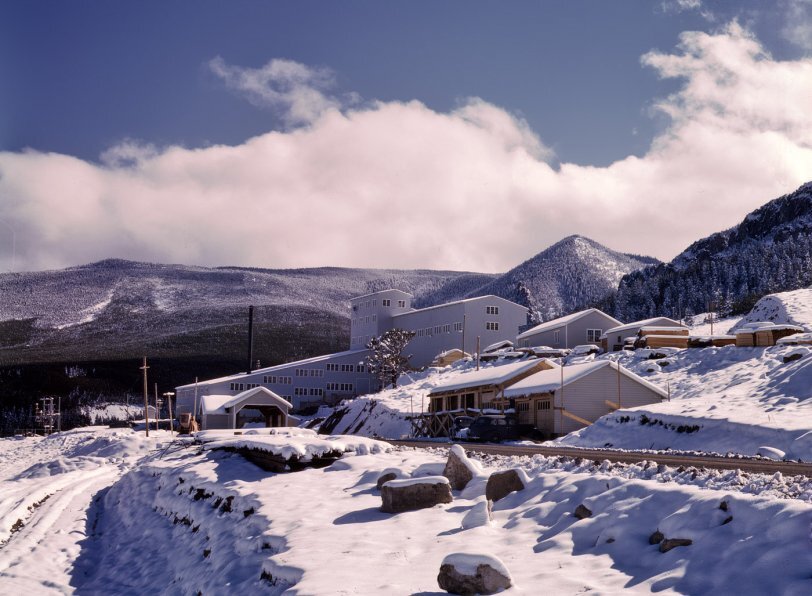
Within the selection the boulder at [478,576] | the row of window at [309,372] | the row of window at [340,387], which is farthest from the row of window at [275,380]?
the boulder at [478,576]

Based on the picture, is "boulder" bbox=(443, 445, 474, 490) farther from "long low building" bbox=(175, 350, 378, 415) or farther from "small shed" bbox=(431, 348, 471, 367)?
"long low building" bbox=(175, 350, 378, 415)

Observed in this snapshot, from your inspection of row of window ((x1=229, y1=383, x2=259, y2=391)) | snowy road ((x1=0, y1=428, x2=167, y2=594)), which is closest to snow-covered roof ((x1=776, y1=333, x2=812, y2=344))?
snowy road ((x1=0, y1=428, x2=167, y2=594))

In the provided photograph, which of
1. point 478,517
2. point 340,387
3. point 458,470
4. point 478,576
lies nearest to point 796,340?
point 458,470

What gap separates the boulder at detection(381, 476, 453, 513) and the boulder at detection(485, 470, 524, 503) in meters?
0.79

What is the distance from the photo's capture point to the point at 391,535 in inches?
497

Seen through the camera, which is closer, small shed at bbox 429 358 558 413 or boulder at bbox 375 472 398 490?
boulder at bbox 375 472 398 490

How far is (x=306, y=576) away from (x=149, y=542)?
11.4m

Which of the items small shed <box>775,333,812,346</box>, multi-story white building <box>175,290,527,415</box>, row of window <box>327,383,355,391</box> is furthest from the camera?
row of window <box>327,383,355,391</box>

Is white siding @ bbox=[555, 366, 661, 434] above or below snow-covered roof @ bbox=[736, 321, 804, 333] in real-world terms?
below

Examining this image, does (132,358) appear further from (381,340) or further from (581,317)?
(581,317)

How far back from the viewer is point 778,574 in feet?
25.6

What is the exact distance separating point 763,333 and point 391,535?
49.0 m

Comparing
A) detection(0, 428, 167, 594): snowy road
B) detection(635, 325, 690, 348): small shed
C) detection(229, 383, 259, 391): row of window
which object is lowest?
detection(0, 428, 167, 594): snowy road

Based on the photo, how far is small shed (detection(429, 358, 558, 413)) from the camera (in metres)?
50.3
